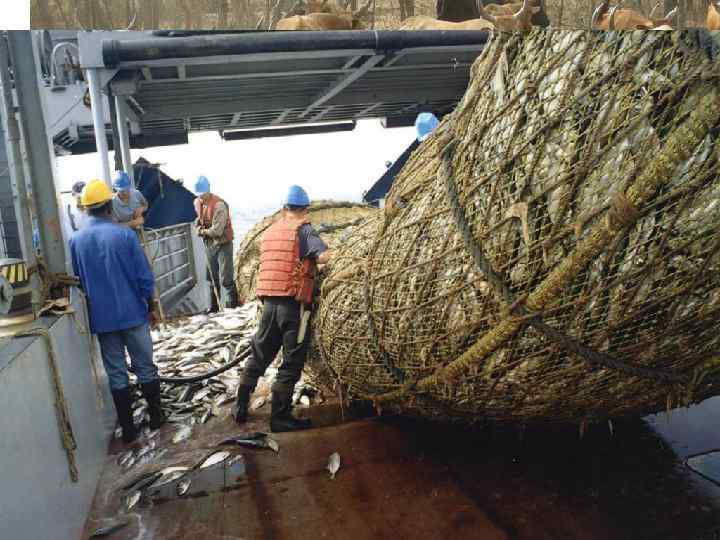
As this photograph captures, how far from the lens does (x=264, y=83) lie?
27.9ft

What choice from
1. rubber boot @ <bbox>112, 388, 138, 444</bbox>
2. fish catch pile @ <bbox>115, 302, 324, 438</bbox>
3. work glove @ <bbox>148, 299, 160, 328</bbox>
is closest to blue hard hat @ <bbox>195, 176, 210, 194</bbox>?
fish catch pile @ <bbox>115, 302, 324, 438</bbox>

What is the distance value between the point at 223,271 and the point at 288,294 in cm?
663

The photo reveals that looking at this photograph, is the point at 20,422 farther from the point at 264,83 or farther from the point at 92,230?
the point at 264,83

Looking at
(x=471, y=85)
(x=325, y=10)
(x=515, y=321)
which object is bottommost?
(x=515, y=321)

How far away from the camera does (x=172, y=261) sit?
12.5 metres

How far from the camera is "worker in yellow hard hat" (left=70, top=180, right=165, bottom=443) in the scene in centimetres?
434

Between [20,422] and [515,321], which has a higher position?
[515,321]

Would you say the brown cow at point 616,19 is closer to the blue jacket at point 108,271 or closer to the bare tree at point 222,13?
the bare tree at point 222,13

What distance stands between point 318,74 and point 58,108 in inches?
276

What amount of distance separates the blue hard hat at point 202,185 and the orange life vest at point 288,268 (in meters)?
6.47

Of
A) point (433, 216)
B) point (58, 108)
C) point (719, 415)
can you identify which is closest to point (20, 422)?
point (433, 216)

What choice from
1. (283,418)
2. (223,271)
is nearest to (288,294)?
(283,418)

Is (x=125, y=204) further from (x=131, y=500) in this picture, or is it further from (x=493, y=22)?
(x=493, y=22)

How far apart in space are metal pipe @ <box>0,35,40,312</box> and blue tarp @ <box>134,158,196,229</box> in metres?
9.04
